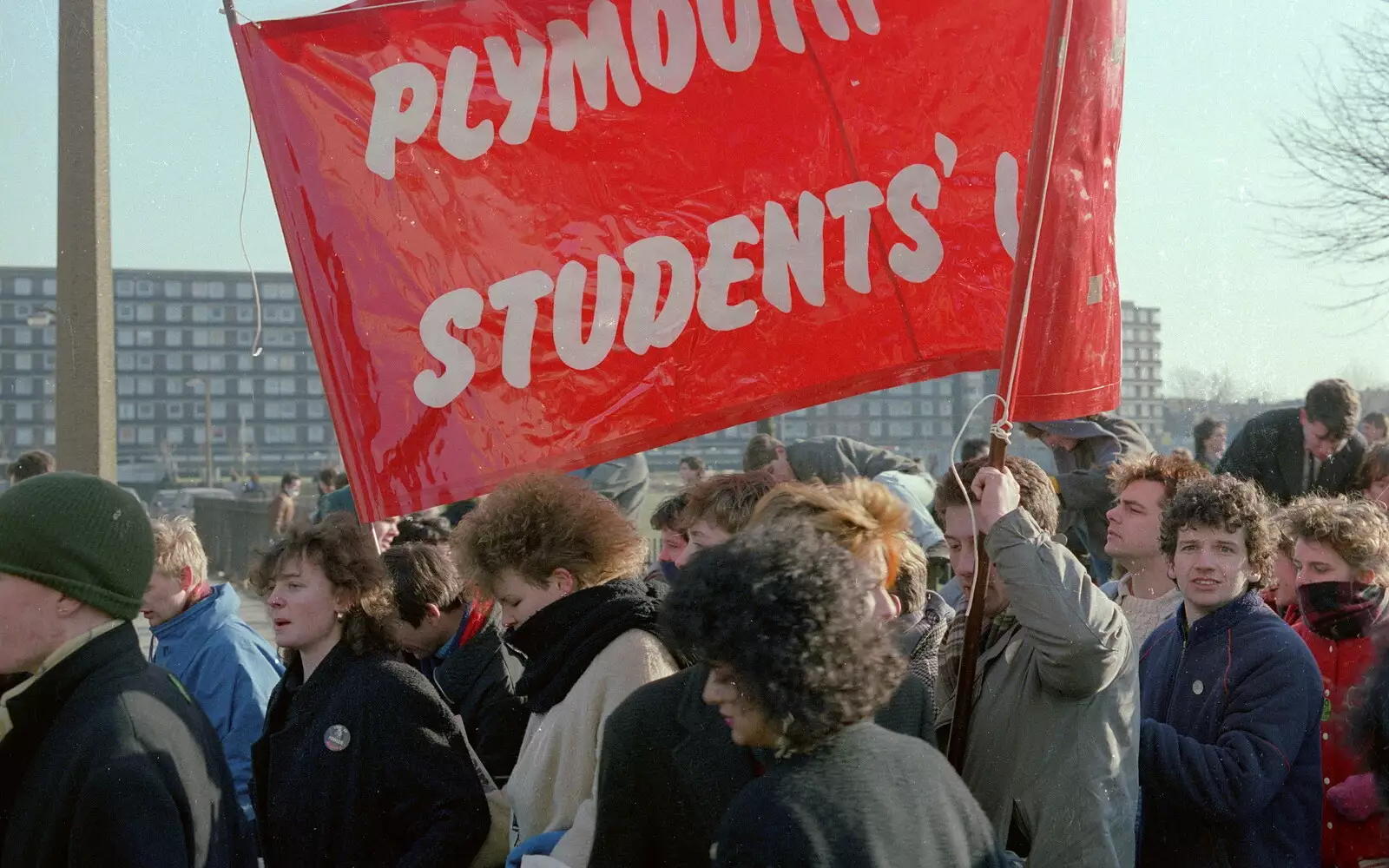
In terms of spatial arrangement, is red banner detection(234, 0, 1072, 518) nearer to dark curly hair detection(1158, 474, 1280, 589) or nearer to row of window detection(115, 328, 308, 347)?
dark curly hair detection(1158, 474, 1280, 589)

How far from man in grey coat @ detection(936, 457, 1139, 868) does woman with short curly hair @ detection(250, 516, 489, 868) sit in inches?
48.9

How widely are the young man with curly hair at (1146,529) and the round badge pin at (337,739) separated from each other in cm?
246

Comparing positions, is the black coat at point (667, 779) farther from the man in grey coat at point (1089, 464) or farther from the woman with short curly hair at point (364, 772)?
the man in grey coat at point (1089, 464)

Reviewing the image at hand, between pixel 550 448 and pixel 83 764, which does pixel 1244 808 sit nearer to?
pixel 550 448

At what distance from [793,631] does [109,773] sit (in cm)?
119

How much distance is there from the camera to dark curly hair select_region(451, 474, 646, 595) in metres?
3.42

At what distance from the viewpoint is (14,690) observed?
2525 mm

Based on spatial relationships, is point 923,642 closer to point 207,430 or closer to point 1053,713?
point 1053,713

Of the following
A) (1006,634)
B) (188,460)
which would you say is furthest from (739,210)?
(188,460)

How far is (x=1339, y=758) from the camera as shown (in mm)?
4117

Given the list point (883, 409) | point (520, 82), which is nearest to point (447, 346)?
point (520, 82)

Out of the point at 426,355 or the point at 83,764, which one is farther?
the point at 426,355

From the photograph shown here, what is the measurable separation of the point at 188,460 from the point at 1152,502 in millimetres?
118127

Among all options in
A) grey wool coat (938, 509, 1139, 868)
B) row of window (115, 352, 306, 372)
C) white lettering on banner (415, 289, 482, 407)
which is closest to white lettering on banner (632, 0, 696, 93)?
white lettering on banner (415, 289, 482, 407)
